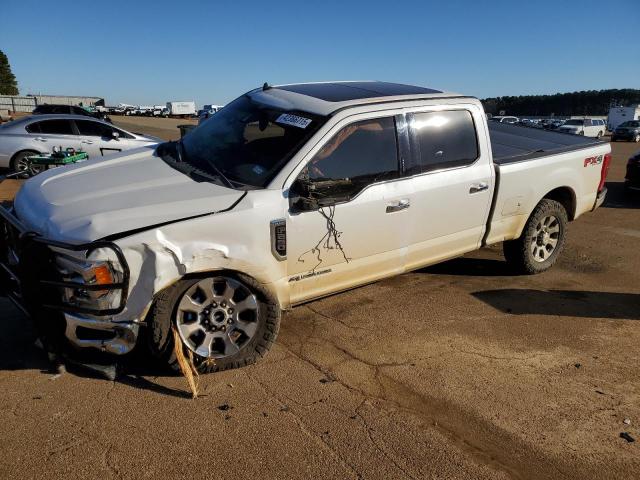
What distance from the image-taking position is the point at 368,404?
3172mm

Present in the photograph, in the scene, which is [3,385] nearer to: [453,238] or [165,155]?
[165,155]

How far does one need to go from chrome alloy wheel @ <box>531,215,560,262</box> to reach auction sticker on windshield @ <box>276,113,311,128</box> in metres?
3.04

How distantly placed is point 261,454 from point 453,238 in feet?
8.99

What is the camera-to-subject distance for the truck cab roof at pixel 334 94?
401 cm

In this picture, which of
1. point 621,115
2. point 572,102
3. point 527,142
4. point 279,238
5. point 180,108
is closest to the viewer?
point 279,238

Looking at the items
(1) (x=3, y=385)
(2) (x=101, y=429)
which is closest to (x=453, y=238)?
(2) (x=101, y=429)

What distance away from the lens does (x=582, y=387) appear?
3.48m

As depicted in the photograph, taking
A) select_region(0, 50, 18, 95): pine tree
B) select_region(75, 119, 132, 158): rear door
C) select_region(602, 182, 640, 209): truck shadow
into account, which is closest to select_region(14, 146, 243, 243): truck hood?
select_region(75, 119, 132, 158): rear door

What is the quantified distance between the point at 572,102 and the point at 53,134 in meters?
105

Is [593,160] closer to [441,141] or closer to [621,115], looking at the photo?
[441,141]

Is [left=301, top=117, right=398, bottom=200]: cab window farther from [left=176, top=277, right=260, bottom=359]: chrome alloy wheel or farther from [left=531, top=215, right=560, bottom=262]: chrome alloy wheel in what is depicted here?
[left=531, top=215, right=560, bottom=262]: chrome alloy wheel

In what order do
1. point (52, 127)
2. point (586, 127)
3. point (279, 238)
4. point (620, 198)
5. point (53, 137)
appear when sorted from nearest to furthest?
point (279, 238)
point (620, 198)
point (53, 137)
point (52, 127)
point (586, 127)

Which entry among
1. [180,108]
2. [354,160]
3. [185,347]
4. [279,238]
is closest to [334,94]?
[354,160]

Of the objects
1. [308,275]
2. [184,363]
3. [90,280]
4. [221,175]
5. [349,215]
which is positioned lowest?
[184,363]
